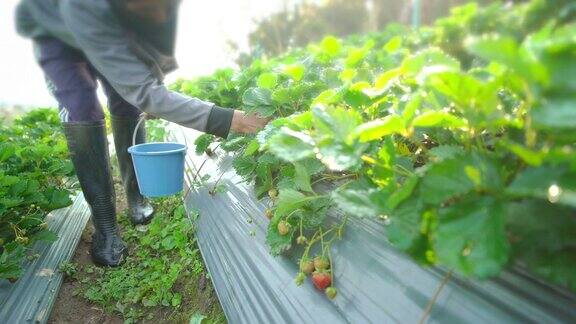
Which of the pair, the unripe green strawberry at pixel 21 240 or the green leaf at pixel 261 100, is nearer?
the green leaf at pixel 261 100

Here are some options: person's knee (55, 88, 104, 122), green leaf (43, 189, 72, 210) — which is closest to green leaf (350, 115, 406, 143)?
person's knee (55, 88, 104, 122)

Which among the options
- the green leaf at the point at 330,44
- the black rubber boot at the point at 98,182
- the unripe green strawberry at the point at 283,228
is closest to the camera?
the unripe green strawberry at the point at 283,228

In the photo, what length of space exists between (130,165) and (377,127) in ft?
7.01

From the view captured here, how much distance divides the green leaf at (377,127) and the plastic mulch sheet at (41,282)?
146 centimetres

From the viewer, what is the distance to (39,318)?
152cm

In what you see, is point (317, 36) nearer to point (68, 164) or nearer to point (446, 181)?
point (68, 164)

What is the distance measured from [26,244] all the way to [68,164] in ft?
2.26

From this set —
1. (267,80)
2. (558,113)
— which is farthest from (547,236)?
(267,80)

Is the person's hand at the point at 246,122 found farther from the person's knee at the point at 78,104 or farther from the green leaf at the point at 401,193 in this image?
the green leaf at the point at 401,193

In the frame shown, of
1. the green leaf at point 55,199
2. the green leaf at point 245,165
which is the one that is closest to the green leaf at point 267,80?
the green leaf at point 245,165

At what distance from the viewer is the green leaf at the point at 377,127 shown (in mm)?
616

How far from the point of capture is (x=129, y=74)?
5.19 ft

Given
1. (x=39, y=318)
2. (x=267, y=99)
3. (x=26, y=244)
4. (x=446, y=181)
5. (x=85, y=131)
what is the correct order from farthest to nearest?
1. (x=85, y=131)
2. (x=26, y=244)
3. (x=39, y=318)
4. (x=267, y=99)
5. (x=446, y=181)

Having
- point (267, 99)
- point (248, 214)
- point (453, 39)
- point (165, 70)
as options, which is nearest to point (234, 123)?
point (267, 99)
